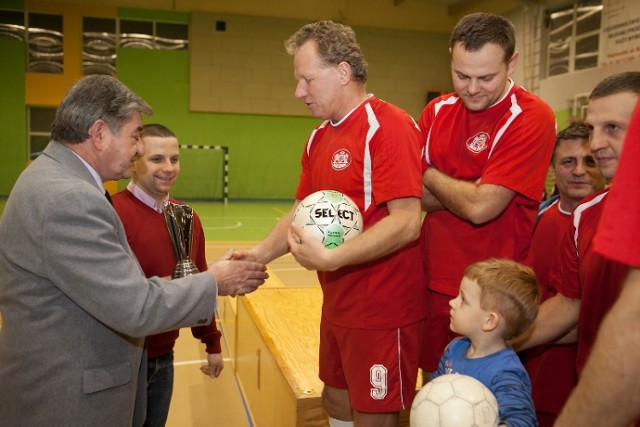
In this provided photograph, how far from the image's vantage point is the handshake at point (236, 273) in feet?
8.19

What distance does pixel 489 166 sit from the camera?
97.4 inches

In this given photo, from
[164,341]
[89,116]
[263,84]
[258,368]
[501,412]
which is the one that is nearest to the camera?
[501,412]

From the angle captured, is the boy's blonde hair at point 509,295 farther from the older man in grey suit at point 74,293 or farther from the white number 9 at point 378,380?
the older man in grey suit at point 74,293

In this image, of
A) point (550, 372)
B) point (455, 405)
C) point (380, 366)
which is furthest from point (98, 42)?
point (455, 405)

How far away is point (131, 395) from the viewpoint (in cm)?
223

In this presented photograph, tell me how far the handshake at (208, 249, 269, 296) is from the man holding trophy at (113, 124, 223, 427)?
27 centimetres

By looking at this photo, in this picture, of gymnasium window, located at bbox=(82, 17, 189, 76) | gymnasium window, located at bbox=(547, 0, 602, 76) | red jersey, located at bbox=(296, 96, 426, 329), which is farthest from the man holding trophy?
gymnasium window, located at bbox=(82, 17, 189, 76)

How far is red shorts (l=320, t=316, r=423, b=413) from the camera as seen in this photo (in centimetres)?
245

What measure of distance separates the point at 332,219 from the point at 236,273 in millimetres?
555

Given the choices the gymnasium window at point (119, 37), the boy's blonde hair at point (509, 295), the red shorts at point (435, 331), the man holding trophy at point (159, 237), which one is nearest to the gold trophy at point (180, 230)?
the man holding trophy at point (159, 237)

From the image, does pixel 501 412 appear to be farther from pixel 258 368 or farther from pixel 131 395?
pixel 258 368

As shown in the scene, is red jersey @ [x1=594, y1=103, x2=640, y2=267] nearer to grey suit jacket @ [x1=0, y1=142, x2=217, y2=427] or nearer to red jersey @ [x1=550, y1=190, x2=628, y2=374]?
red jersey @ [x1=550, y1=190, x2=628, y2=374]

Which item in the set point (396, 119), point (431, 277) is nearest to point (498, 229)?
point (431, 277)

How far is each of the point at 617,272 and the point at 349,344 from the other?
115 centimetres
